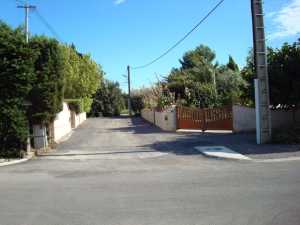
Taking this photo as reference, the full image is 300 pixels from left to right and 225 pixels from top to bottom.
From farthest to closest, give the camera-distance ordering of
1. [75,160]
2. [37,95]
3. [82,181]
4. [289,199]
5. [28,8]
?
[28,8] → [37,95] → [75,160] → [82,181] → [289,199]

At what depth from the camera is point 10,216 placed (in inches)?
316

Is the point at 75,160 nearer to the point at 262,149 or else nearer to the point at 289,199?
the point at 262,149

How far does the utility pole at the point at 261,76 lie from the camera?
19031 millimetres

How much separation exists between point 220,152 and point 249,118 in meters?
9.13

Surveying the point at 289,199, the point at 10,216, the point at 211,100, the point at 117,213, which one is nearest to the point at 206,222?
the point at 117,213

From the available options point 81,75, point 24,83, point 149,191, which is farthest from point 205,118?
point 81,75

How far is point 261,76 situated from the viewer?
19.3 metres

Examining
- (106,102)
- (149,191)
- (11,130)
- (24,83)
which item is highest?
(106,102)

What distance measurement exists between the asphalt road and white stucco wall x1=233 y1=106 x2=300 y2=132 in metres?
9.11

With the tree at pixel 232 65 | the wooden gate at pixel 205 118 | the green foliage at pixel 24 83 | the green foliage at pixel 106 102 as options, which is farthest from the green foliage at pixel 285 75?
the green foliage at pixel 106 102

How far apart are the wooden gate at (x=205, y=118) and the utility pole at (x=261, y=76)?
7642mm

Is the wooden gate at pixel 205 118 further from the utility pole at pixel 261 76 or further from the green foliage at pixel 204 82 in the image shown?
the utility pole at pixel 261 76

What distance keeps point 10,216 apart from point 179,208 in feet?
9.36

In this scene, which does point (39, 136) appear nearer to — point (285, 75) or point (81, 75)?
point (285, 75)
